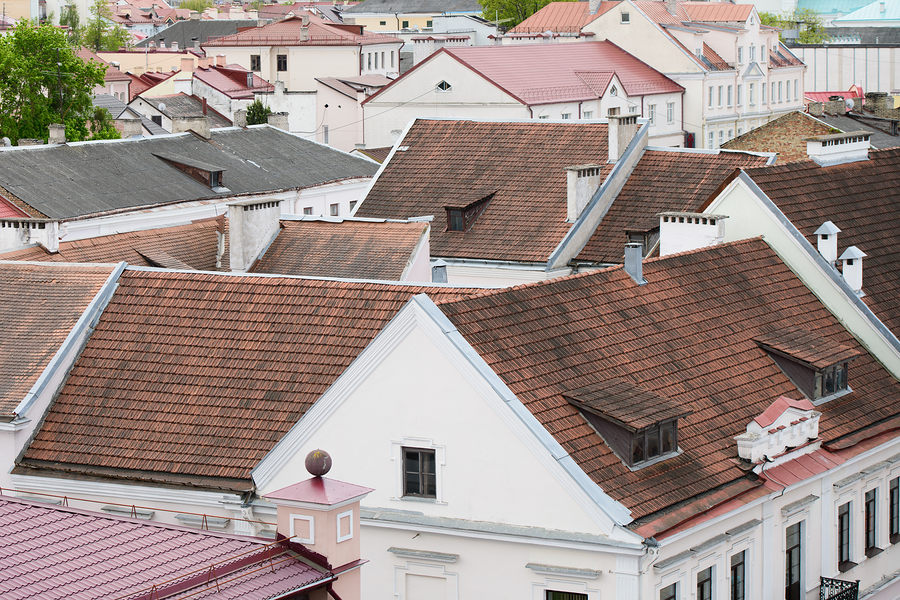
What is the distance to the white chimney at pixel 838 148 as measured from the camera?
3609 cm

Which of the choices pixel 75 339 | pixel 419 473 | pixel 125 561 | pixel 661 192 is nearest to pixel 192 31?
pixel 661 192

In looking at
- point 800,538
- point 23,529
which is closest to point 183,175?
point 800,538

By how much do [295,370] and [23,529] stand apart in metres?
9.83

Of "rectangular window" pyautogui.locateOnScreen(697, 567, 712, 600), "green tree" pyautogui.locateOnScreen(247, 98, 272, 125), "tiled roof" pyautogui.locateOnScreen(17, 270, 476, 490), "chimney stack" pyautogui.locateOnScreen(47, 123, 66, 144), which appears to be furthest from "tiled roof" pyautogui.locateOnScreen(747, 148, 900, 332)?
"green tree" pyautogui.locateOnScreen(247, 98, 272, 125)

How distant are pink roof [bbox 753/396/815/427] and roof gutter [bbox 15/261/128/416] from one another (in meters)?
12.8

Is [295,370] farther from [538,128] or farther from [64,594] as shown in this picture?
[538,128]

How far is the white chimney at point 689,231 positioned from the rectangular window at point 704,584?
10271 mm

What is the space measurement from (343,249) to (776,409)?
1417 centimetres

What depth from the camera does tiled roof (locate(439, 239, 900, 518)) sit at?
77.0ft

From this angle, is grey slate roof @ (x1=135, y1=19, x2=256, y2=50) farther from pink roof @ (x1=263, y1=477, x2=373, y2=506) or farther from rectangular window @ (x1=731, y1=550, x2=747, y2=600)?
pink roof @ (x1=263, y1=477, x2=373, y2=506)

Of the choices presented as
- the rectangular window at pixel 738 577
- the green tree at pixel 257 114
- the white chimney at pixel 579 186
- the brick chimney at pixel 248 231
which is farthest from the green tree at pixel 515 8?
the rectangular window at pixel 738 577

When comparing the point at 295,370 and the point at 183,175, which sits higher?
the point at 183,175

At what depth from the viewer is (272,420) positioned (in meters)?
25.8

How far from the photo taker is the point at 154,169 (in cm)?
5903
